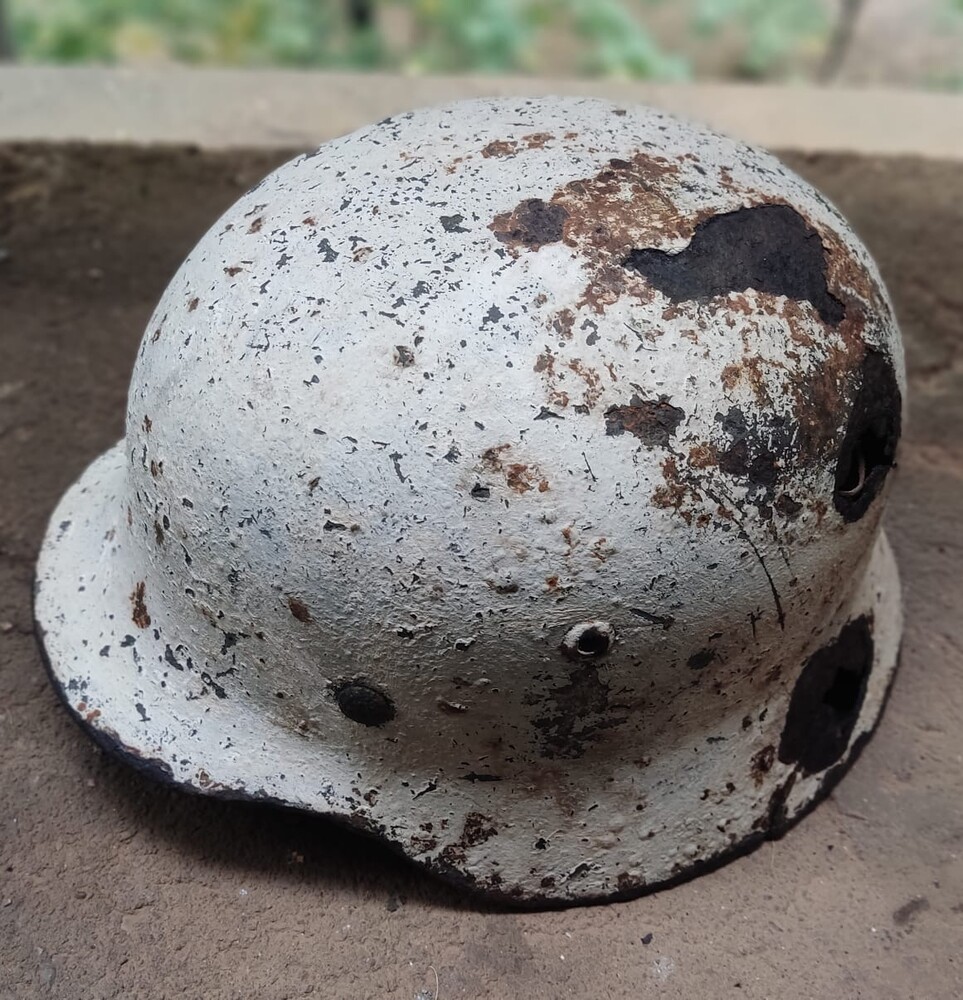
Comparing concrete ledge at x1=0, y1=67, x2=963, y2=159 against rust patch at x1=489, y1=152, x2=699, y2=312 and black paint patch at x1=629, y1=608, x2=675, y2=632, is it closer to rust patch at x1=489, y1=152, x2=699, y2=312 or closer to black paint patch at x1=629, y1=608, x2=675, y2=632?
rust patch at x1=489, y1=152, x2=699, y2=312

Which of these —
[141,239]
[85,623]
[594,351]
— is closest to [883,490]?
[594,351]

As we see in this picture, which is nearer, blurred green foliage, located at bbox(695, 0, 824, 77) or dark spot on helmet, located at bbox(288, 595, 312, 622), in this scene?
dark spot on helmet, located at bbox(288, 595, 312, 622)

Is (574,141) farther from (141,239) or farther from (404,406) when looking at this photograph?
(141,239)

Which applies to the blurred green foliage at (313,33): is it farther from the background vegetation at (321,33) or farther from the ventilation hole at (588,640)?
the ventilation hole at (588,640)

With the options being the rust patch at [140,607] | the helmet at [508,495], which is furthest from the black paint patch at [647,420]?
the rust patch at [140,607]

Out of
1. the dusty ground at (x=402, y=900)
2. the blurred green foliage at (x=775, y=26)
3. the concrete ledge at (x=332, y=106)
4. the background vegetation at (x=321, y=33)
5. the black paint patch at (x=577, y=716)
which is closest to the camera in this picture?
the black paint patch at (x=577, y=716)

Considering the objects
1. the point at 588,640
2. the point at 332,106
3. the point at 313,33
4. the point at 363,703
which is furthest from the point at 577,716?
the point at 313,33

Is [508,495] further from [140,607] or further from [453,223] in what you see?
[140,607]

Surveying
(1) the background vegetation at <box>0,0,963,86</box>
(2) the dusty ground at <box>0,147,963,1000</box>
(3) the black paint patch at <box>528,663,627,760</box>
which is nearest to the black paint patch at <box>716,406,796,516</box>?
(3) the black paint patch at <box>528,663,627,760</box>
